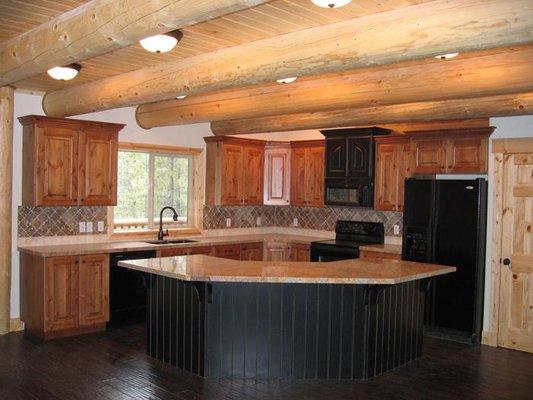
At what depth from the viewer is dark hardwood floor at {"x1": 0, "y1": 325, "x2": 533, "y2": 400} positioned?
4.54 metres

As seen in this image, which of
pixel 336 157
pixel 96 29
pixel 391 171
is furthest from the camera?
pixel 336 157

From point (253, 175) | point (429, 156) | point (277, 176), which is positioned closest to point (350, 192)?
point (429, 156)

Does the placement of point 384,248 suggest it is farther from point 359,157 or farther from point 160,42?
point 160,42

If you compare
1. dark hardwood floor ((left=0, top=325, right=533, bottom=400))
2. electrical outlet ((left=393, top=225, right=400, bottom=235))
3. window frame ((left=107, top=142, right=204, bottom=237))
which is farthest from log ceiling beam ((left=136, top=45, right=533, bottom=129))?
electrical outlet ((left=393, top=225, right=400, bottom=235))

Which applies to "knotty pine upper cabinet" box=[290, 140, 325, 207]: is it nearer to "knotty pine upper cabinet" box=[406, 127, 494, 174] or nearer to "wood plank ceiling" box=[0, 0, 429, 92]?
"knotty pine upper cabinet" box=[406, 127, 494, 174]

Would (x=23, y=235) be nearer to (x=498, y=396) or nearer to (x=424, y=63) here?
(x=424, y=63)

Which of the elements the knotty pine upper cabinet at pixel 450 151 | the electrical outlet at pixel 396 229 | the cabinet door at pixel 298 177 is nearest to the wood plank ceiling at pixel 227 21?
the knotty pine upper cabinet at pixel 450 151

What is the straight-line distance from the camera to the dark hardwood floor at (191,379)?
4539 mm

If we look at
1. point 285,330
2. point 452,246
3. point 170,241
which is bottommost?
point 285,330

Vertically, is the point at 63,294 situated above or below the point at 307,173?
below

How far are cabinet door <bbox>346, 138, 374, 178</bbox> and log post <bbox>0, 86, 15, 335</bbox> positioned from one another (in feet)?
13.7

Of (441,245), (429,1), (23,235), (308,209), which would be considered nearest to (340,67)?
(429,1)

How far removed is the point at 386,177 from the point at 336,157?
81cm

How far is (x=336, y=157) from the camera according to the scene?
7.73 meters
